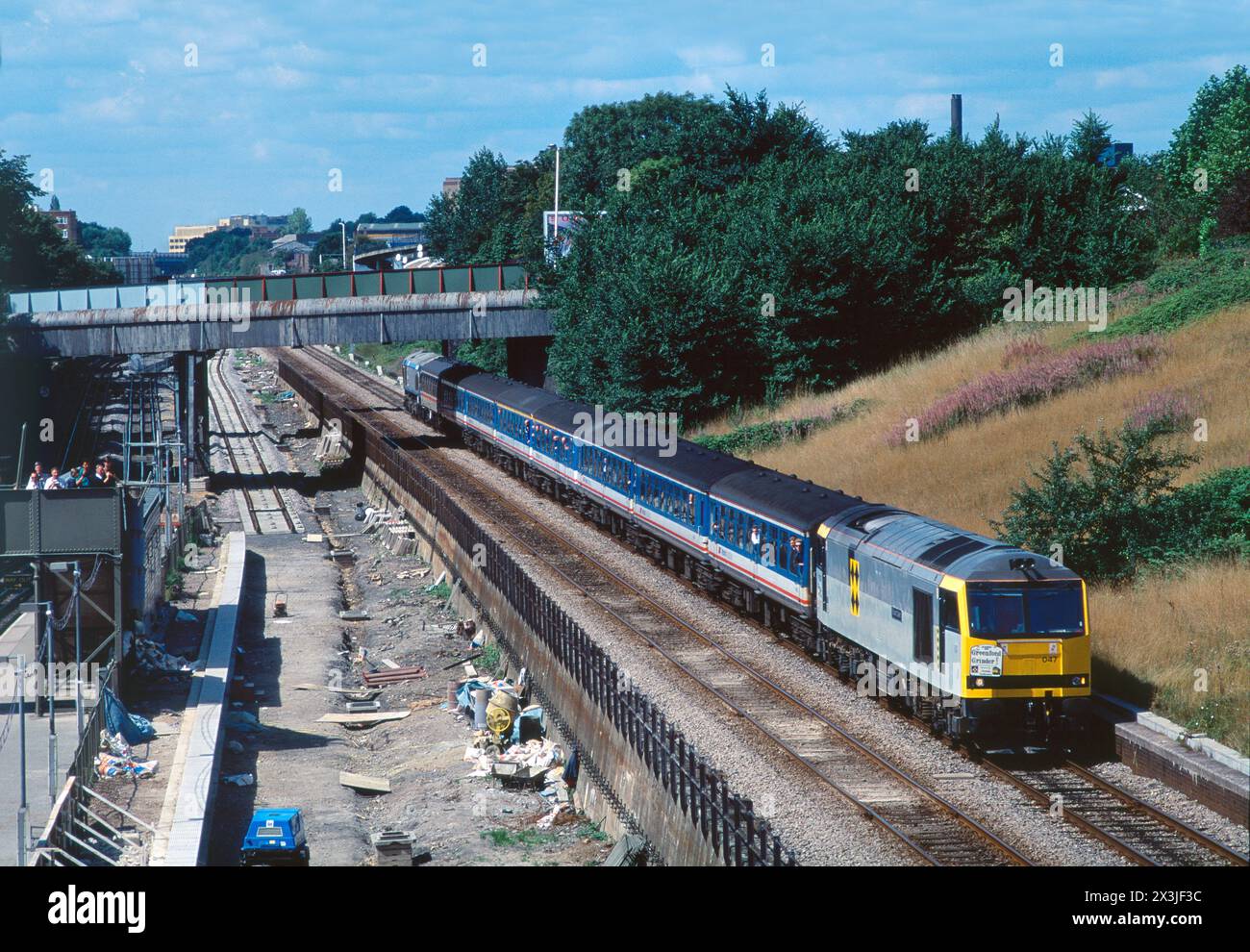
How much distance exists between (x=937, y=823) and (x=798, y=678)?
6809mm

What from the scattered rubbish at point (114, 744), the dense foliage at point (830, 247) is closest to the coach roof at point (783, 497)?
the scattered rubbish at point (114, 744)

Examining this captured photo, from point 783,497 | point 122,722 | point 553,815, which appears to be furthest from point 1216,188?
point 122,722

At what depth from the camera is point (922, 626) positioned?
728 inches

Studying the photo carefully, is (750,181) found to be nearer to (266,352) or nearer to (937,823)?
(937,823)

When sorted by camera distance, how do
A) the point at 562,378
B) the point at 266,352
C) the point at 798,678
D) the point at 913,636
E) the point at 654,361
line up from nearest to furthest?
the point at 913,636 → the point at 798,678 → the point at 654,361 → the point at 562,378 → the point at 266,352

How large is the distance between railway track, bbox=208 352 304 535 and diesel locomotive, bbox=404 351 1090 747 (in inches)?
717

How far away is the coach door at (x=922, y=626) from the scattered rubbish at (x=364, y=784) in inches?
386

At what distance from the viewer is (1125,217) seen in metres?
55.7

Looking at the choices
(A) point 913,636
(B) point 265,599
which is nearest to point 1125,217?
(B) point 265,599

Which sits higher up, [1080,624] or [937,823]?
[1080,624]

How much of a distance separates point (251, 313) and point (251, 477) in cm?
966

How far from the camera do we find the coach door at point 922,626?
18234mm

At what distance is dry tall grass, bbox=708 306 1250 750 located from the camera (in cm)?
1962

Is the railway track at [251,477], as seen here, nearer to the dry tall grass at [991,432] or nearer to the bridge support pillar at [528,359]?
the bridge support pillar at [528,359]
